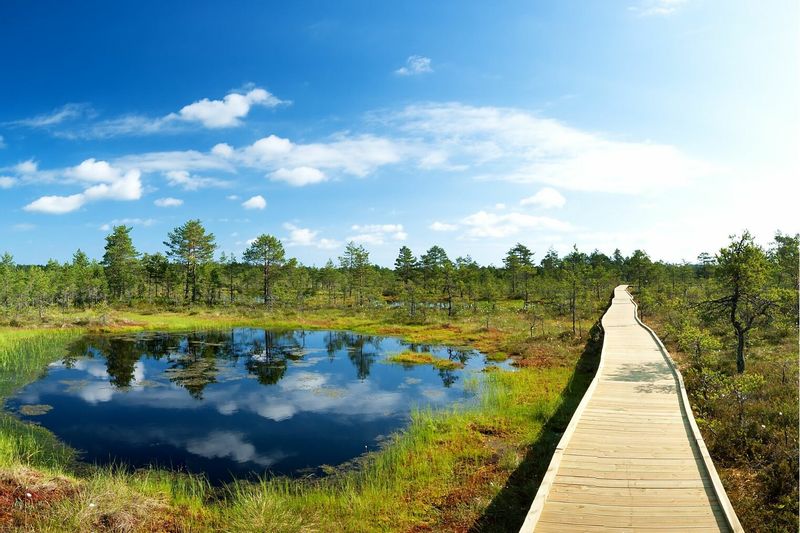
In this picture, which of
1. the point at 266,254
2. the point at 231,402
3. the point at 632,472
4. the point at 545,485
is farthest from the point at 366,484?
the point at 266,254

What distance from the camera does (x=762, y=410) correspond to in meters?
12.0

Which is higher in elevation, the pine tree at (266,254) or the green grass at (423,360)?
the pine tree at (266,254)

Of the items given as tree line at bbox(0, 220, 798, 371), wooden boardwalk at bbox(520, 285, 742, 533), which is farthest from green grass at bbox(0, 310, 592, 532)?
tree line at bbox(0, 220, 798, 371)

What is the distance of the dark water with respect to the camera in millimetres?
13898

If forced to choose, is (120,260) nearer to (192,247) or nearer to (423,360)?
(192,247)

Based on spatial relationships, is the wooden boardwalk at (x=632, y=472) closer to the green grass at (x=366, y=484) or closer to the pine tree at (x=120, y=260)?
the green grass at (x=366, y=484)

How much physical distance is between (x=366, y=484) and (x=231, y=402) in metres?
10.8

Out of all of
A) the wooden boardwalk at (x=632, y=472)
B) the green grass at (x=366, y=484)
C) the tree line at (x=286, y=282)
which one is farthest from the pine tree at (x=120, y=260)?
the wooden boardwalk at (x=632, y=472)

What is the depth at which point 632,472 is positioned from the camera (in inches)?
309

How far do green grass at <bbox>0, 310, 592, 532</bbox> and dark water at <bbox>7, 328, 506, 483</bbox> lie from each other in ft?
3.66

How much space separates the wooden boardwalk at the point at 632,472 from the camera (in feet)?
21.0

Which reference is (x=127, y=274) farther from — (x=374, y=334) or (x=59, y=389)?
(x=59, y=389)

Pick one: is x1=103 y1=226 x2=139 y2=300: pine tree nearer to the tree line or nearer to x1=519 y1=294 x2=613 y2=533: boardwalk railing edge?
the tree line

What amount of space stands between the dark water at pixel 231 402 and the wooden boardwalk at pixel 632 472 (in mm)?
7288
